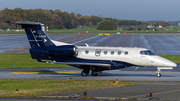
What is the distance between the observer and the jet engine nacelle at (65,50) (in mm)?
27375

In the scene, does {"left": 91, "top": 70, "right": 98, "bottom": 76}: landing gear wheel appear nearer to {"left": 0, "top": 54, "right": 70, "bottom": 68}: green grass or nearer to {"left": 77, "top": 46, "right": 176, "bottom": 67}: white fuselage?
{"left": 77, "top": 46, "right": 176, "bottom": 67}: white fuselage

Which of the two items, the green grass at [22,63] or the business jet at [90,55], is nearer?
the business jet at [90,55]

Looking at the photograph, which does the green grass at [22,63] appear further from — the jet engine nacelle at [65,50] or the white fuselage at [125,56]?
the white fuselage at [125,56]

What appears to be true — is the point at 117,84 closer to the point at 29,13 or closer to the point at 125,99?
the point at 125,99

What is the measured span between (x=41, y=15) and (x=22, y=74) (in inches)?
6718

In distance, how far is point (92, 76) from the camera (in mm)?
28062

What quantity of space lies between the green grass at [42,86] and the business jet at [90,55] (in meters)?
3.44

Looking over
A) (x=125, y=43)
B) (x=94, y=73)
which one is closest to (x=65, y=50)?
(x=94, y=73)

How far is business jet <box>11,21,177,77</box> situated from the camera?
26.6 m

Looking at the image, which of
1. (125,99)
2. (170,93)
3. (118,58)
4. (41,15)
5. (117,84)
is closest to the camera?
(125,99)

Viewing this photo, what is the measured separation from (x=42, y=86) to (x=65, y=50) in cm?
632

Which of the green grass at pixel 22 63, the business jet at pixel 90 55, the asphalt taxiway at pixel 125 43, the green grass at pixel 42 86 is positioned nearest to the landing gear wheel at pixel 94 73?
the business jet at pixel 90 55

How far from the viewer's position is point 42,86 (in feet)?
72.7

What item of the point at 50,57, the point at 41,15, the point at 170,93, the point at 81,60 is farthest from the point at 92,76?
the point at 41,15
